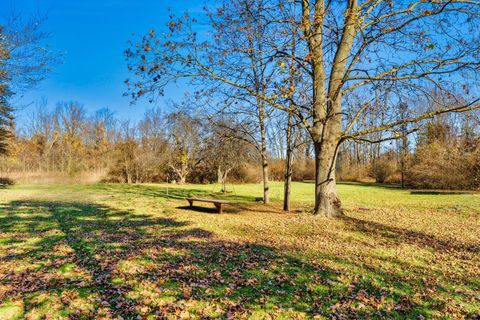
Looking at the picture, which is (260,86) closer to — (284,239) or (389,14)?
(389,14)

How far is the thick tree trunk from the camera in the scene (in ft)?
29.5

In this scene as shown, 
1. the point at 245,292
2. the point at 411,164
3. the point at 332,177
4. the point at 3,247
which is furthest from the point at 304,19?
the point at 411,164

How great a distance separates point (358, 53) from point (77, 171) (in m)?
30.9

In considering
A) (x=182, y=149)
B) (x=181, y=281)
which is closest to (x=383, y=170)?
(x=182, y=149)

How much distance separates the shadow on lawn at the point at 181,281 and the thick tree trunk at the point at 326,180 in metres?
3.46

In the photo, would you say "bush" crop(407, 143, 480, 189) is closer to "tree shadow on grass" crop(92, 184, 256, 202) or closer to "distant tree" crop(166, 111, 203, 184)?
"tree shadow on grass" crop(92, 184, 256, 202)

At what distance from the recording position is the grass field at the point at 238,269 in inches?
142

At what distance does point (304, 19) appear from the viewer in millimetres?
6887

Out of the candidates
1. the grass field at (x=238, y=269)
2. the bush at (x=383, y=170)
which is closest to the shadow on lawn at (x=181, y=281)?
the grass field at (x=238, y=269)

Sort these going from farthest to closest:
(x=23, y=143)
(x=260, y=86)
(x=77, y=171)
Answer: (x=23, y=143), (x=77, y=171), (x=260, y=86)

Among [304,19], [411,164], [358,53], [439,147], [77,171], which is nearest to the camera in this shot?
[304,19]

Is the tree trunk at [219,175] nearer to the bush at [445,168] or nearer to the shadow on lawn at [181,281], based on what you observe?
the bush at [445,168]

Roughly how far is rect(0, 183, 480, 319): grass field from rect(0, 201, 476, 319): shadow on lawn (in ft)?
0.06

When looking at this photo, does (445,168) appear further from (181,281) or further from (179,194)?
(181,281)
